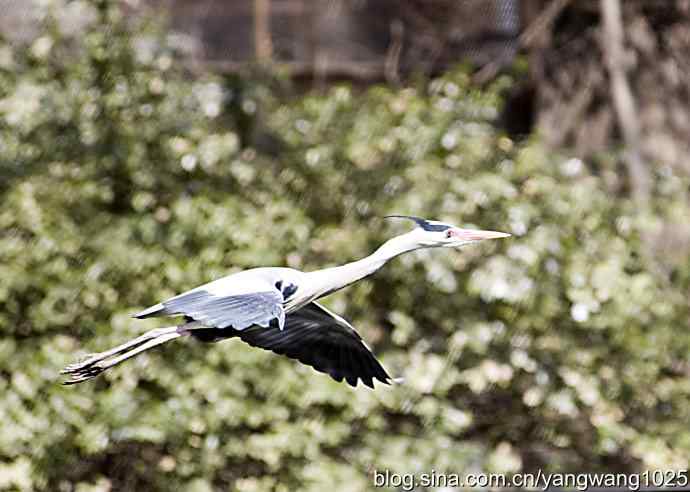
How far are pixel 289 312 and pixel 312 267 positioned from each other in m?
1.91

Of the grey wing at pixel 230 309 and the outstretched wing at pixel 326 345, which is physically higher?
the grey wing at pixel 230 309

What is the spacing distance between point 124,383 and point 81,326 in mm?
265

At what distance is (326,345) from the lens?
2092 millimetres

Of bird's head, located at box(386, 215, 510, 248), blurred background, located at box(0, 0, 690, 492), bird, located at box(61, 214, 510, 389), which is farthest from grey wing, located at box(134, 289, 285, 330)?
blurred background, located at box(0, 0, 690, 492)

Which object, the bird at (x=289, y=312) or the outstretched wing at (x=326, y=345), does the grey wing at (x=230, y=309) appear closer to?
the bird at (x=289, y=312)

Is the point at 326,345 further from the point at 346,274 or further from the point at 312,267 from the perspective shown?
the point at 312,267

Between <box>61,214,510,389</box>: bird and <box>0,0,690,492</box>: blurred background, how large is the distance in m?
1.37

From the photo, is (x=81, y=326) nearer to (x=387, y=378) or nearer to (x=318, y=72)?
(x=387, y=378)

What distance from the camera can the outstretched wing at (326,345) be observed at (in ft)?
6.69

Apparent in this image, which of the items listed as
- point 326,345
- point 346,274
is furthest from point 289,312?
point 326,345

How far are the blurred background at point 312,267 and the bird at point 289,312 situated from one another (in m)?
1.37

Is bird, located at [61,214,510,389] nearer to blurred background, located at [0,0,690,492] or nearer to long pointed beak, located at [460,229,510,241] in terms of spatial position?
long pointed beak, located at [460,229,510,241]

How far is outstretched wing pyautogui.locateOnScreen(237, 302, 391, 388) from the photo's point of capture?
6.69ft

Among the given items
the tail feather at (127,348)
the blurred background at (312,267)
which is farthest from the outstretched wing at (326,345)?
the blurred background at (312,267)
